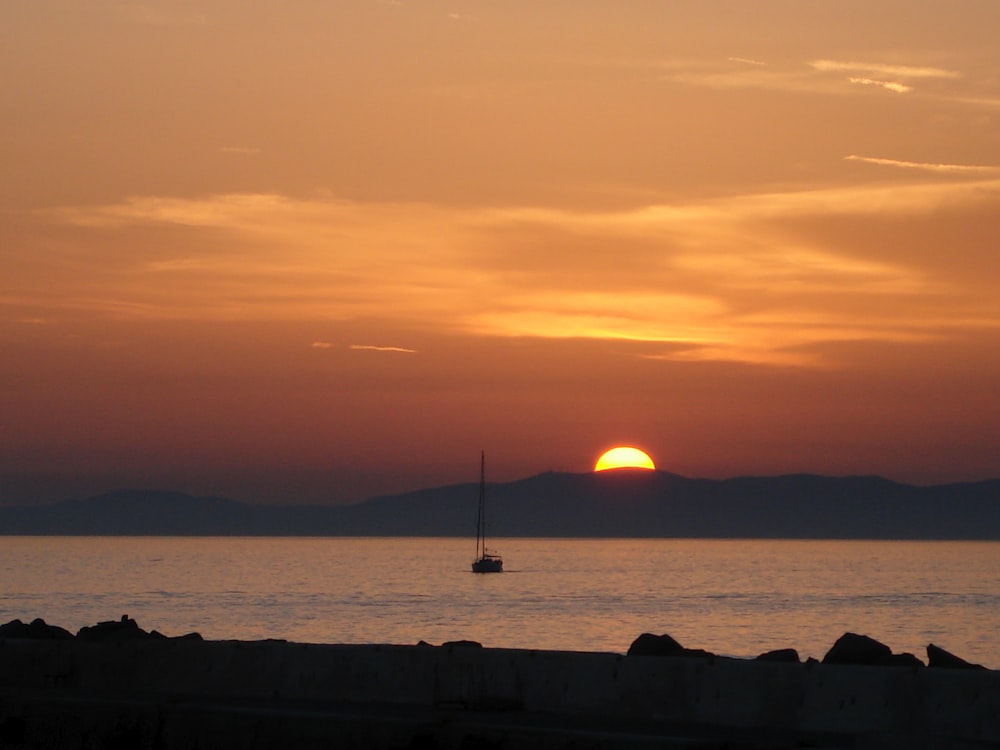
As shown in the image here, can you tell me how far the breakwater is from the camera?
A: 1653 cm

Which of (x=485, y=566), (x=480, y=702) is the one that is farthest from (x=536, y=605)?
(x=480, y=702)

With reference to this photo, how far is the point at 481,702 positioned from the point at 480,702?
0.11 feet

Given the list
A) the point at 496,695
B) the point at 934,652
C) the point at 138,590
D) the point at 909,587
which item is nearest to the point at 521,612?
the point at 138,590

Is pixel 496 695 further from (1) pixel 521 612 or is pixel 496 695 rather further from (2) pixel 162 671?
(1) pixel 521 612

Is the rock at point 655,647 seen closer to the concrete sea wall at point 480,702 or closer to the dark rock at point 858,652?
the dark rock at point 858,652

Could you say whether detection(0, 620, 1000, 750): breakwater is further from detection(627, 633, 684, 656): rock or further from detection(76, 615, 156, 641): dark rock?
detection(76, 615, 156, 641): dark rock

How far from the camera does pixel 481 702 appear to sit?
1870cm

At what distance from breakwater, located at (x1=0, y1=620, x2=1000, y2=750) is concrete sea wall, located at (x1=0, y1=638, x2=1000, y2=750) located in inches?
0.7

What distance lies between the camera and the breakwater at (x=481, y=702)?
54.2ft

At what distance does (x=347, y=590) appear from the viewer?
12238 centimetres

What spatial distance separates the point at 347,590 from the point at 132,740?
10573cm

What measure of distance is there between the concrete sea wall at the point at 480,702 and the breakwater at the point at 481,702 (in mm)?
18

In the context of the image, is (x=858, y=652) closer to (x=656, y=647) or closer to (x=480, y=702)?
(x=656, y=647)

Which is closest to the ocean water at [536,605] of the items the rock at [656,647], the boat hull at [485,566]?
the boat hull at [485,566]
